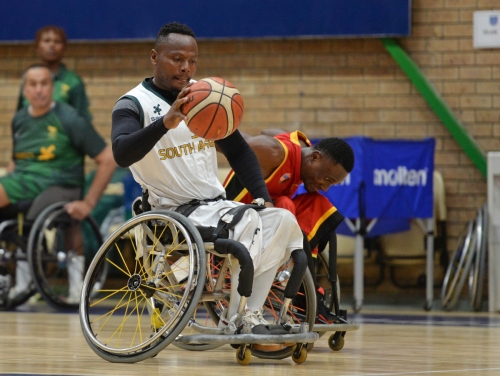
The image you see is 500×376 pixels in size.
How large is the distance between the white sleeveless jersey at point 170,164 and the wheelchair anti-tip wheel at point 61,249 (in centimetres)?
278

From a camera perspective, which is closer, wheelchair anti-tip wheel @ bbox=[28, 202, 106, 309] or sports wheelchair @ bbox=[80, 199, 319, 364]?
sports wheelchair @ bbox=[80, 199, 319, 364]

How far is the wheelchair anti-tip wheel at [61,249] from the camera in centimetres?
602

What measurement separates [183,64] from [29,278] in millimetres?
3493

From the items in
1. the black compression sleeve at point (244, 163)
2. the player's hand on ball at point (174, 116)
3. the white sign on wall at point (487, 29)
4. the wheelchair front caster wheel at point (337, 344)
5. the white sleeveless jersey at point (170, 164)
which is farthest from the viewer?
the white sign on wall at point (487, 29)

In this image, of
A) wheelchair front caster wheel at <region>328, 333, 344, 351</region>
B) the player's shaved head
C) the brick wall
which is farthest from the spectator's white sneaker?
the player's shaved head

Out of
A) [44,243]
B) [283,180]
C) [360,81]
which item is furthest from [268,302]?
[360,81]

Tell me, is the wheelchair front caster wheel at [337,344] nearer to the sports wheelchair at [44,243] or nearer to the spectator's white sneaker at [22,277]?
the sports wheelchair at [44,243]

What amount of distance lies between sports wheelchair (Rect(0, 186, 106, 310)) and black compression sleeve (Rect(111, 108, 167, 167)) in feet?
9.91

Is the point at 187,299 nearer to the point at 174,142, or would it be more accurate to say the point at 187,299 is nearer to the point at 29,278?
the point at 174,142

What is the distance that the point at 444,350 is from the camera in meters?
3.87

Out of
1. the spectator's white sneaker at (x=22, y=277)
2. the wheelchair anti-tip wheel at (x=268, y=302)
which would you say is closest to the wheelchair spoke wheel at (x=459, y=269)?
the wheelchair anti-tip wheel at (x=268, y=302)

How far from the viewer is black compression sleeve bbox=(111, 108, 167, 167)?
3.03m

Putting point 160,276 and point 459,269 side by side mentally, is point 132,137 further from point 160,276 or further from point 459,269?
point 459,269

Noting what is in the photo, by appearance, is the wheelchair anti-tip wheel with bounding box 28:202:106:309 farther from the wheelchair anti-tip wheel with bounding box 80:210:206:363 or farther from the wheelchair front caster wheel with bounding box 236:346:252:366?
the wheelchair front caster wheel with bounding box 236:346:252:366
